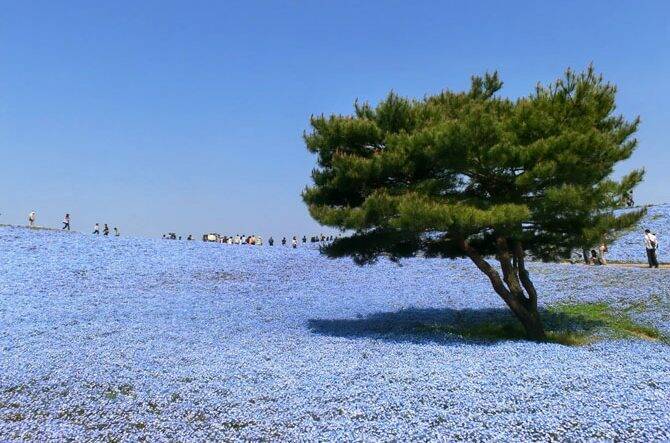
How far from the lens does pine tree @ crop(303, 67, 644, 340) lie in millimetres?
12422

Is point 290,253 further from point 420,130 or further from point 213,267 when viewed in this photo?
point 420,130

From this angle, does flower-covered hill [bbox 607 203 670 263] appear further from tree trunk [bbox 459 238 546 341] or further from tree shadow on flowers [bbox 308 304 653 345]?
tree trunk [bbox 459 238 546 341]

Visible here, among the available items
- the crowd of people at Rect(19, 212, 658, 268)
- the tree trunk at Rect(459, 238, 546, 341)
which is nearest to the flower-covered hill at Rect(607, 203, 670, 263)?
the crowd of people at Rect(19, 212, 658, 268)

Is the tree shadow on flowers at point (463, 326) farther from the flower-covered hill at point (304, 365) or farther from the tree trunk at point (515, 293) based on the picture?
the tree trunk at point (515, 293)

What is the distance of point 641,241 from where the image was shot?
1364 inches

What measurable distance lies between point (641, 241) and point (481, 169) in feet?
86.8

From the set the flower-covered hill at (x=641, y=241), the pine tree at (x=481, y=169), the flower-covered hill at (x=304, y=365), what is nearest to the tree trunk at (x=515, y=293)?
the pine tree at (x=481, y=169)

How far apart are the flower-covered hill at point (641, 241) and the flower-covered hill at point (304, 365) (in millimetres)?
9402

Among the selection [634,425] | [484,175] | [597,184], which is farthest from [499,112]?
[634,425]

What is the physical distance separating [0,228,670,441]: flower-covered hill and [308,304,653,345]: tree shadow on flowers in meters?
0.16

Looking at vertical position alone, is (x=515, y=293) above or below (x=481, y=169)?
below

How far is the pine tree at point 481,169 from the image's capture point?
40.8 ft

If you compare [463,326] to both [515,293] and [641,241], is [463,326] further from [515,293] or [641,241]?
[641,241]

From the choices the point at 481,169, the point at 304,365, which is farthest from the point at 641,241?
the point at 304,365
